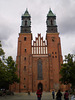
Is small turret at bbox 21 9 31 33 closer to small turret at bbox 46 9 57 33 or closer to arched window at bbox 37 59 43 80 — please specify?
small turret at bbox 46 9 57 33

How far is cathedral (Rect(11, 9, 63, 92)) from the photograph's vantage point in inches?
1446

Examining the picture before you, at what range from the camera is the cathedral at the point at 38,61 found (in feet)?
120

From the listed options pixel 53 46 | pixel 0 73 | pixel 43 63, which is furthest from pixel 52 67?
pixel 0 73

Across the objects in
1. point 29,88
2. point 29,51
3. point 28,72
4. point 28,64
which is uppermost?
point 29,51

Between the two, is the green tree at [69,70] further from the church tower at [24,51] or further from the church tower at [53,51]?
the church tower at [24,51]

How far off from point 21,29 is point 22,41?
524 cm

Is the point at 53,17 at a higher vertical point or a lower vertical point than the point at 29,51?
higher

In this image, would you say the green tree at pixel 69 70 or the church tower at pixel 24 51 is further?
the church tower at pixel 24 51

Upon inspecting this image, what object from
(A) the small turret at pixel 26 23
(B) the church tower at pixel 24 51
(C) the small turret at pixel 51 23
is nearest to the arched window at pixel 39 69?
(B) the church tower at pixel 24 51

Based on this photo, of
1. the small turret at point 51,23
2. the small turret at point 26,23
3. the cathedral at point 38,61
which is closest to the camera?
the cathedral at point 38,61

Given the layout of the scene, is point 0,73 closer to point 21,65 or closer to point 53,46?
point 21,65

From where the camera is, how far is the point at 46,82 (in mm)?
37188

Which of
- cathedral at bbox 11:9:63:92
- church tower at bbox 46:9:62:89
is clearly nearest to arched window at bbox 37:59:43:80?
cathedral at bbox 11:9:63:92

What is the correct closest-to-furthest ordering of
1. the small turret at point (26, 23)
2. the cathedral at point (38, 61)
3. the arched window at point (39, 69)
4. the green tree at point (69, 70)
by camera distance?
the green tree at point (69, 70) → the cathedral at point (38, 61) → the arched window at point (39, 69) → the small turret at point (26, 23)
